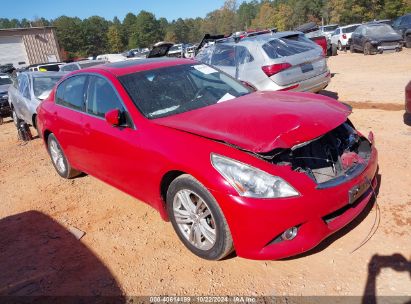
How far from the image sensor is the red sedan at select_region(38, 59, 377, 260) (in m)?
2.69

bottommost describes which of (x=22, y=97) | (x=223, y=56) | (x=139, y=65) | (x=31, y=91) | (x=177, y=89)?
(x=22, y=97)

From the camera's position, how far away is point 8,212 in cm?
483

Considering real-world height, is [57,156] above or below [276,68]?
below

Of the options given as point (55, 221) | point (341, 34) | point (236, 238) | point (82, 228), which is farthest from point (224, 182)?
point (341, 34)

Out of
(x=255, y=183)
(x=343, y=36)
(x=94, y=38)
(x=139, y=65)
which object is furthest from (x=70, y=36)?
(x=255, y=183)

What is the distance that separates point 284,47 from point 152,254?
549 centimetres

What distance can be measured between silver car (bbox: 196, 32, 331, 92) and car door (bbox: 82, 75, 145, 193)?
3.74 meters

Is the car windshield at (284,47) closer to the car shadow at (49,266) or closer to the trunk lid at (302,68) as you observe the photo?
the trunk lid at (302,68)

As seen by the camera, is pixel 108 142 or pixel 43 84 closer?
pixel 108 142

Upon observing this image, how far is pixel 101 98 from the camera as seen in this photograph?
4066mm

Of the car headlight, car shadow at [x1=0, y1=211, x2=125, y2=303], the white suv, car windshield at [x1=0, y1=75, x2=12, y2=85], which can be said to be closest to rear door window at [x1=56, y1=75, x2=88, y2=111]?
car shadow at [x1=0, y1=211, x2=125, y2=303]

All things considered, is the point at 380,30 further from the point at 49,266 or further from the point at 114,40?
the point at 114,40

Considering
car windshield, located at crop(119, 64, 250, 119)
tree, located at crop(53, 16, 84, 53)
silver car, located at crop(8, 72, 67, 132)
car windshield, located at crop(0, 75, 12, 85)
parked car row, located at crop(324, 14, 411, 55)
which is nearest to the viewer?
car windshield, located at crop(119, 64, 250, 119)

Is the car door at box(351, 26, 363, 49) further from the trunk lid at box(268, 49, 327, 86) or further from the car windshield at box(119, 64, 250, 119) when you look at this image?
the car windshield at box(119, 64, 250, 119)
